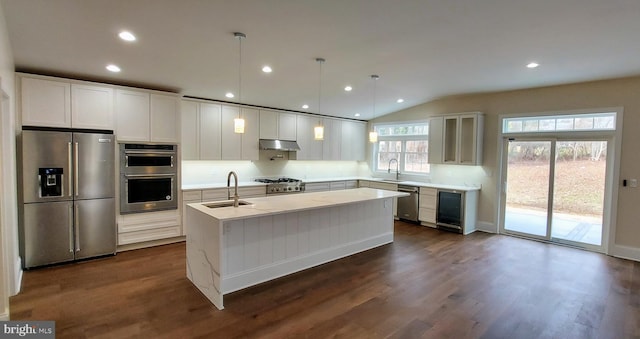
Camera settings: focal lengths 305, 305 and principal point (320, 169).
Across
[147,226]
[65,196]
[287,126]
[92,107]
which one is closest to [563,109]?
[287,126]

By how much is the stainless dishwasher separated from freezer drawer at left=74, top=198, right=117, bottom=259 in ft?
17.3

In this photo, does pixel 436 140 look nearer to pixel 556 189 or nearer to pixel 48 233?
pixel 556 189

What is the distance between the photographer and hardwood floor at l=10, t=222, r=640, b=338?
259cm

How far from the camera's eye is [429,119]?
257 inches

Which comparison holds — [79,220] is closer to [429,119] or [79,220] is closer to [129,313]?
[129,313]

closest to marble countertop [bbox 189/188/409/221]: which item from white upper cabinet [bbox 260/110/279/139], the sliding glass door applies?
white upper cabinet [bbox 260/110/279/139]

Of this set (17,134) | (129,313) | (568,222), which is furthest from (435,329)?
(17,134)

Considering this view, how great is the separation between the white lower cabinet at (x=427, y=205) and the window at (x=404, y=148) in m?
0.84

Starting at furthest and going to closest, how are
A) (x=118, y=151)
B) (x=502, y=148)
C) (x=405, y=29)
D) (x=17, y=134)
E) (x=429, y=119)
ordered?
(x=429, y=119) → (x=502, y=148) → (x=118, y=151) → (x=17, y=134) → (x=405, y=29)

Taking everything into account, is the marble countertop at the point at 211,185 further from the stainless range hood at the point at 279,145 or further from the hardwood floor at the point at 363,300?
the hardwood floor at the point at 363,300

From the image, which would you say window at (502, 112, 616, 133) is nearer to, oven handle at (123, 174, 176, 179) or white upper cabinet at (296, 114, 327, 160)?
white upper cabinet at (296, 114, 327, 160)

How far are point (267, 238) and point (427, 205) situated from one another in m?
3.90

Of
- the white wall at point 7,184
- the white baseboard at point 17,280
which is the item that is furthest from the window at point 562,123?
the white baseboard at point 17,280

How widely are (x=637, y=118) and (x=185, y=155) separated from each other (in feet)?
22.6
